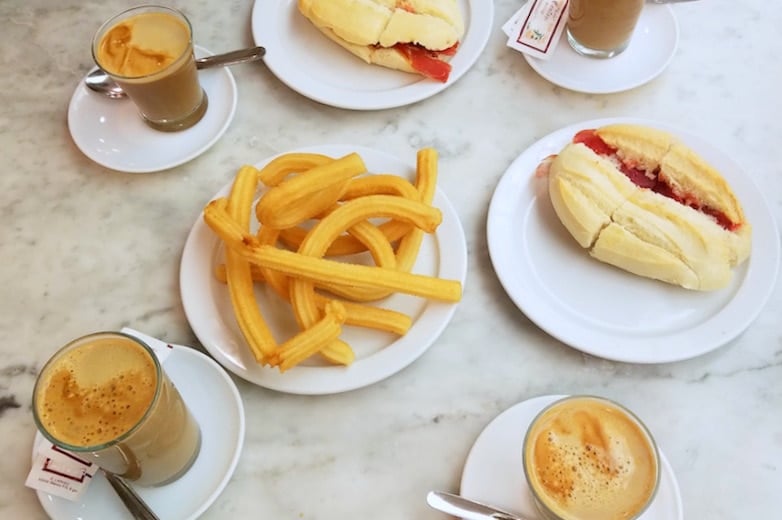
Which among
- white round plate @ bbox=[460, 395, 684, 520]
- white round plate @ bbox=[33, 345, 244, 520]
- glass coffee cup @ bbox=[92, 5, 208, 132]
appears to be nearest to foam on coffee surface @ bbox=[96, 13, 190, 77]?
glass coffee cup @ bbox=[92, 5, 208, 132]

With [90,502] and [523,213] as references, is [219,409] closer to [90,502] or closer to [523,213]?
[90,502]

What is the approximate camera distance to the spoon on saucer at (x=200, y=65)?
1.28 m

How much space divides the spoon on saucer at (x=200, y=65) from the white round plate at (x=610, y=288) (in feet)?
1.64

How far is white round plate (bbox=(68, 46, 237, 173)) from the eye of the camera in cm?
121

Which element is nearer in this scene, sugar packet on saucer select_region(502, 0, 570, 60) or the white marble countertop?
the white marble countertop

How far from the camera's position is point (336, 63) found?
1.32m

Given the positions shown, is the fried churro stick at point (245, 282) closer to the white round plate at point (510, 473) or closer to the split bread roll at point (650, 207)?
the white round plate at point (510, 473)

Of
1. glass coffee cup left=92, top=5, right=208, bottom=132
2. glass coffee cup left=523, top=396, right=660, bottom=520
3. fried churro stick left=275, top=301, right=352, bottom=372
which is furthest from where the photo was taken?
glass coffee cup left=92, top=5, right=208, bottom=132

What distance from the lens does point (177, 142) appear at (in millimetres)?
1240

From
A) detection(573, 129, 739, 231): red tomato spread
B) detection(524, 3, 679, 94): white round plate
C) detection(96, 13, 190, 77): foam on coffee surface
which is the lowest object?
detection(96, 13, 190, 77): foam on coffee surface

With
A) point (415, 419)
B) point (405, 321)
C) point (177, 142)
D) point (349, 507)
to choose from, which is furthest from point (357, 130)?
point (349, 507)

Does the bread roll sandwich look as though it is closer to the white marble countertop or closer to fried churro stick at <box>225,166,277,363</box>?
the white marble countertop

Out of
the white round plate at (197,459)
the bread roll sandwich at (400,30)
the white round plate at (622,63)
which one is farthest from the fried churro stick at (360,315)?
the white round plate at (622,63)

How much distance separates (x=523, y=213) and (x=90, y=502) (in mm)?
718
